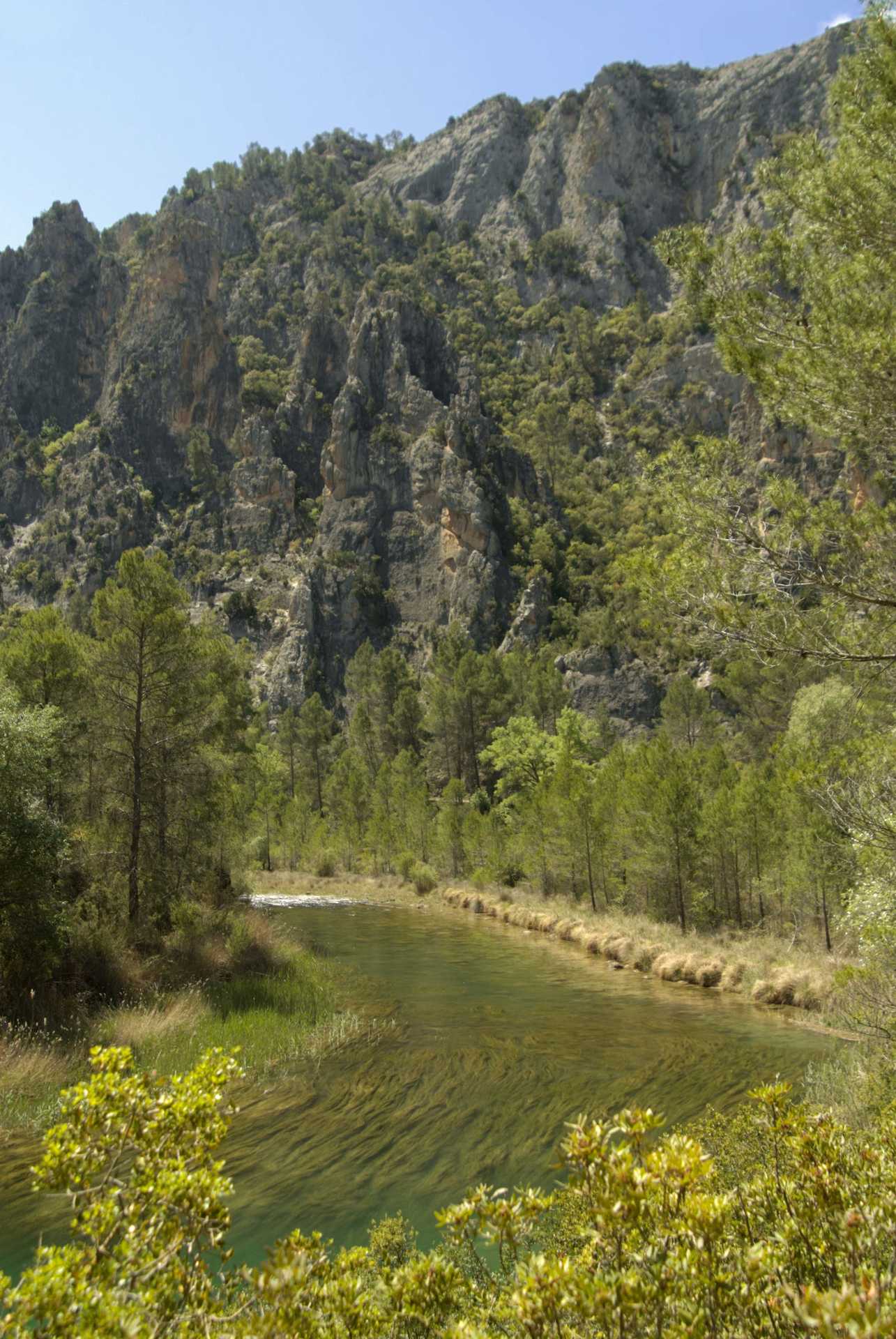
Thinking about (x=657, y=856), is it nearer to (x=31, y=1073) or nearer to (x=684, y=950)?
(x=684, y=950)

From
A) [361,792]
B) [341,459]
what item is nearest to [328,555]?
[341,459]

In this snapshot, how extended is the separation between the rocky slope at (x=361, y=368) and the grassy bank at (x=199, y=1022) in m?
64.8

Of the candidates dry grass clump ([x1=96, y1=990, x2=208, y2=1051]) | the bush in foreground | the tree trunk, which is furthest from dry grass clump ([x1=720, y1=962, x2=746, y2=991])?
the bush in foreground

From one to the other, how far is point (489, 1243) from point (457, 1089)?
1240cm

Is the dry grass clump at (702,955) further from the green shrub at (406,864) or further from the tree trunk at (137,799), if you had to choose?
the green shrub at (406,864)

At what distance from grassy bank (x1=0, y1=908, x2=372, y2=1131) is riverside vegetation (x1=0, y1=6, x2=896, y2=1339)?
404mm

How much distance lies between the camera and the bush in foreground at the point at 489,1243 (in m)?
2.85

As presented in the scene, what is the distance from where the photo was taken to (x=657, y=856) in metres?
33.3

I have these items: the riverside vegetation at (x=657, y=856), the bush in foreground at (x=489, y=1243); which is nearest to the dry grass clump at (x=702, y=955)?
the riverside vegetation at (x=657, y=856)

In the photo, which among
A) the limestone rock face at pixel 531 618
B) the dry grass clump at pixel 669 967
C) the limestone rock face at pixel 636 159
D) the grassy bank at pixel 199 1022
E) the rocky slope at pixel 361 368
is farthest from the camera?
the limestone rock face at pixel 636 159

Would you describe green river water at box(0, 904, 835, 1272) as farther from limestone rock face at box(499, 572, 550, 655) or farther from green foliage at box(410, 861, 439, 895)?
limestone rock face at box(499, 572, 550, 655)

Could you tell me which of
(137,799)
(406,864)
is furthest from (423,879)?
(137,799)

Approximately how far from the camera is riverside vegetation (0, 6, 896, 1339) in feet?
10.1

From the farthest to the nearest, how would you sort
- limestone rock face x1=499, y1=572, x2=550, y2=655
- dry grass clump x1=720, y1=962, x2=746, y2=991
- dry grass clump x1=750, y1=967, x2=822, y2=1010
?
limestone rock face x1=499, y1=572, x2=550, y2=655 → dry grass clump x1=720, y1=962, x2=746, y2=991 → dry grass clump x1=750, y1=967, x2=822, y2=1010
